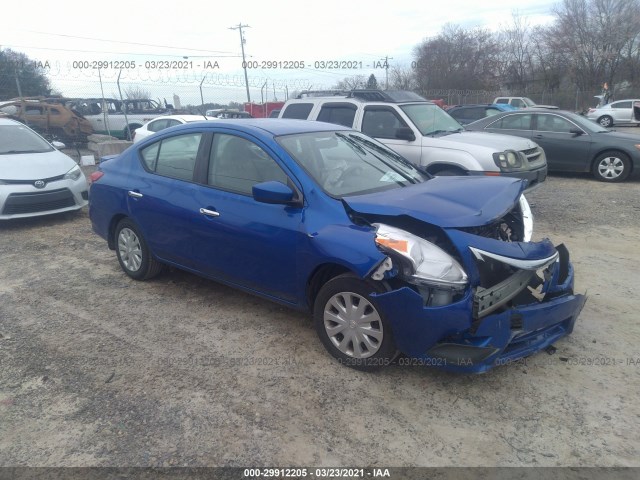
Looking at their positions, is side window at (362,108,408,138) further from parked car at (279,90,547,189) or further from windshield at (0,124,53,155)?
windshield at (0,124,53,155)

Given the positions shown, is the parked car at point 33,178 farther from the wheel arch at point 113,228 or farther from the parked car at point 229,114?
the parked car at point 229,114

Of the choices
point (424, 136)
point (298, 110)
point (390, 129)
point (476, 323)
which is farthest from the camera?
point (298, 110)

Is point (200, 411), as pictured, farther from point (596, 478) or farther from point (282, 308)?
point (596, 478)

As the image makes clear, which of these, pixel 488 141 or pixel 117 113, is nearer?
pixel 488 141

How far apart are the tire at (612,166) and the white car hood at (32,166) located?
10089 millimetres

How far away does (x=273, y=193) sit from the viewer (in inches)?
141

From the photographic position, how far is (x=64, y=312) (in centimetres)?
462

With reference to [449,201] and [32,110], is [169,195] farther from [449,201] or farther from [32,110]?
[32,110]

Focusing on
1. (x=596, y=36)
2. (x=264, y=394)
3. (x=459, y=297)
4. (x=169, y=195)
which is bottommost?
(x=264, y=394)

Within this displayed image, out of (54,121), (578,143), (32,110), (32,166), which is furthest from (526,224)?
(54,121)

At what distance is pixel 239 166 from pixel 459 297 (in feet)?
6.94

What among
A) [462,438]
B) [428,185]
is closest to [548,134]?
[428,185]

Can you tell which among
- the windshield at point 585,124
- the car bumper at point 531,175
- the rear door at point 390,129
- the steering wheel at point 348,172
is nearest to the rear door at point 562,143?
the windshield at point 585,124

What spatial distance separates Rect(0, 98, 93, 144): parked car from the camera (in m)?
16.1
